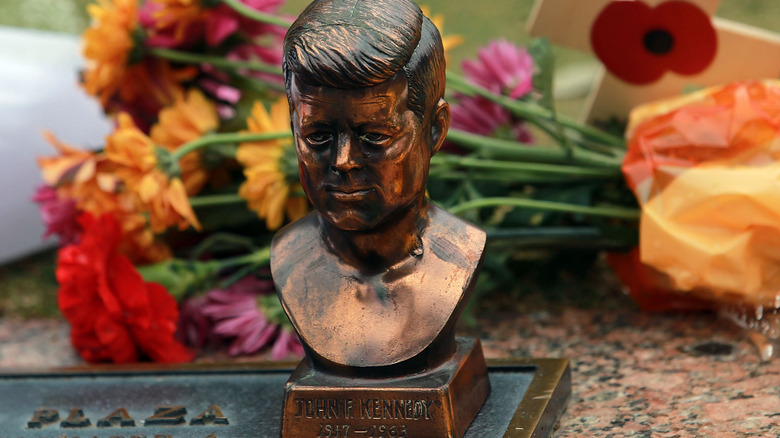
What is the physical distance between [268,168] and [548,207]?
1.62ft

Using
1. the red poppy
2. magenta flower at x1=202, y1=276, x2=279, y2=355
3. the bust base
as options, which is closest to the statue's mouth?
the bust base

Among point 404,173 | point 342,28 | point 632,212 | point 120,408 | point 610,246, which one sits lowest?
point 120,408

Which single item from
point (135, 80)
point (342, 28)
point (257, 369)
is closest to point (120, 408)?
point (257, 369)

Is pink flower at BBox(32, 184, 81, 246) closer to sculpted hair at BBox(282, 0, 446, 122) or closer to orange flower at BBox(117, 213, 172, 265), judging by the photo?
orange flower at BBox(117, 213, 172, 265)

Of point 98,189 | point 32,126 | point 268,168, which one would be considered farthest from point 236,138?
point 32,126

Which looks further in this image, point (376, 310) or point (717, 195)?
point (717, 195)

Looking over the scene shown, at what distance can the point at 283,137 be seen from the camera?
1.55m

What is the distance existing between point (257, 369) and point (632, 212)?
2.45 feet

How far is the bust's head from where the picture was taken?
3.45 feet

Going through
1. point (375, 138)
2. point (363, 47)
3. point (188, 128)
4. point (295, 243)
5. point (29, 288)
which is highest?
point (363, 47)

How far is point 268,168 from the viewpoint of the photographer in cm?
157

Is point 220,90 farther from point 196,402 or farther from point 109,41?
point 196,402

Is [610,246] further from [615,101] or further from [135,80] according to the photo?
[135,80]

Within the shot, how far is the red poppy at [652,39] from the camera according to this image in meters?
1.83
